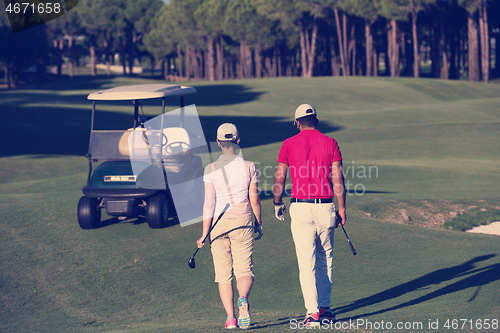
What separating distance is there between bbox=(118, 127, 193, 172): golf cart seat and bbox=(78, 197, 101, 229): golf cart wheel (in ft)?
3.36

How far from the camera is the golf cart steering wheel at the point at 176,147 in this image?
32.0 feet

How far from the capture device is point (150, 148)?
30.9 ft

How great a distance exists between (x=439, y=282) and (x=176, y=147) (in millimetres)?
5171

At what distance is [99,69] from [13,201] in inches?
4995

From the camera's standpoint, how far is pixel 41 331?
565cm

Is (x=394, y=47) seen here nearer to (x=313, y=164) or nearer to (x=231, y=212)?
(x=313, y=164)

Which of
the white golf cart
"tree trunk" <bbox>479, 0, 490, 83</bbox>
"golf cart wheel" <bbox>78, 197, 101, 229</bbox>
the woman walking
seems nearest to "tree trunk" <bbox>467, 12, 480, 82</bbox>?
"tree trunk" <bbox>479, 0, 490, 83</bbox>

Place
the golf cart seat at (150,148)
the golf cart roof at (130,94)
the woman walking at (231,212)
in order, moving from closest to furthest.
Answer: the woman walking at (231,212), the golf cart roof at (130,94), the golf cart seat at (150,148)

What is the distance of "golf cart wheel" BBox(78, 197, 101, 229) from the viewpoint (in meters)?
9.32

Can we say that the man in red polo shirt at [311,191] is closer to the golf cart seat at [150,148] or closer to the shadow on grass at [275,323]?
the shadow on grass at [275,323]

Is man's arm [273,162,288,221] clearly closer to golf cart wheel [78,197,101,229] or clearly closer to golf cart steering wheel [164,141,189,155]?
golf cart steering wheel [164,141,189,155]

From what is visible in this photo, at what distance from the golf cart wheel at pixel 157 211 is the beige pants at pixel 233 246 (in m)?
4.09

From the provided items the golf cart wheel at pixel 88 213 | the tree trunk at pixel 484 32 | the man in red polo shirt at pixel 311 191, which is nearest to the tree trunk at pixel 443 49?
the tree trunk at pixel 484 32

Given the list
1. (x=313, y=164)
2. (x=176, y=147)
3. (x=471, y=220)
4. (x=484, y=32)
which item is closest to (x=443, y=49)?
(x=484, y=32)
